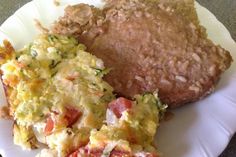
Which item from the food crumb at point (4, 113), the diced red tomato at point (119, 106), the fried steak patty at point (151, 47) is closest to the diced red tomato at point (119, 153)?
the diced red tomato at point (119, 106)

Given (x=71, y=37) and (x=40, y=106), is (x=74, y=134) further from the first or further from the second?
(x=71, y=37)

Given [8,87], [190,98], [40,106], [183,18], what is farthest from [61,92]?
[183,18]

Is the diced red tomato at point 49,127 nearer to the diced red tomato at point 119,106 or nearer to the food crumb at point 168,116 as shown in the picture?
the diced red tomato at point 119,106

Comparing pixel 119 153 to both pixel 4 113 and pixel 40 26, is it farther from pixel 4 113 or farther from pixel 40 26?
pixel 40 26

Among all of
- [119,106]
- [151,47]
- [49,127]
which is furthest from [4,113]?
[151,47]

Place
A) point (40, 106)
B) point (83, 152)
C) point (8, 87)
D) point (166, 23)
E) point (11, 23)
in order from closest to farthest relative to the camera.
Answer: point (83, 152)
point (40, 106)
point (8, 87)
point (166, 23)
point (11, 23)

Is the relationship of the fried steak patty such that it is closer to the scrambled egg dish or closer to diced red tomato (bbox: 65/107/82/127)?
the scrambled egg dish
